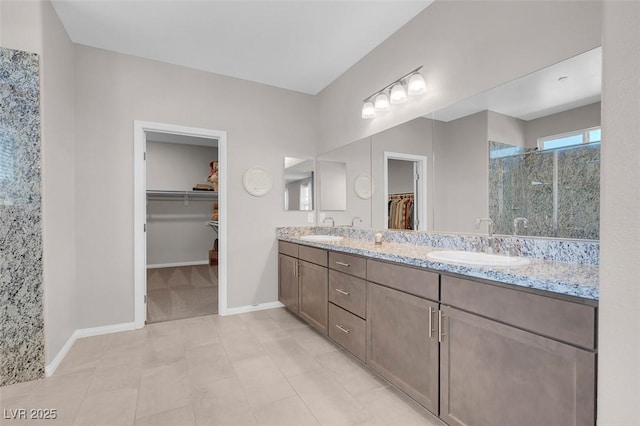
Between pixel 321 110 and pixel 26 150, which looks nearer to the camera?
pixel 26 150

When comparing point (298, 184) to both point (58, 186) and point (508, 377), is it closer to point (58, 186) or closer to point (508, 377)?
point (58, 186)

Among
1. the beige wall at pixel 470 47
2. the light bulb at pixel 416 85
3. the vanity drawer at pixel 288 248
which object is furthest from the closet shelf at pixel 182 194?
the light bulb at pixel 416 85

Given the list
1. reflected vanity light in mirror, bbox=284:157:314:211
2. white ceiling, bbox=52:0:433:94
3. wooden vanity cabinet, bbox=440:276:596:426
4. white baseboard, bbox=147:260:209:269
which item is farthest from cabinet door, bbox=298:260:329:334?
white baseboard, bbox=147:260:209:269

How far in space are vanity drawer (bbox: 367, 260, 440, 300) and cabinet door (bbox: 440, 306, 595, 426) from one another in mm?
121

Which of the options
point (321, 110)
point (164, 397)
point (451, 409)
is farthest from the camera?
point (321, 110)

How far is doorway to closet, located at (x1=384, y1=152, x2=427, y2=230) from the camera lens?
237 cm

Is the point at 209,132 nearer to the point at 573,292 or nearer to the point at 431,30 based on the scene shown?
the point at 431,30

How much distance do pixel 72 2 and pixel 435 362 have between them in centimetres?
343

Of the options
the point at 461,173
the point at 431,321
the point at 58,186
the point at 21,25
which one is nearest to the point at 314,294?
the point at 431,321

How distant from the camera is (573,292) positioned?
3.25ft

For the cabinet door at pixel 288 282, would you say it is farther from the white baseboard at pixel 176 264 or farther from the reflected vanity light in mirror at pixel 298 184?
the white baseboard at pixel 176 264

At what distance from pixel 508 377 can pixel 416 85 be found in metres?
1.95

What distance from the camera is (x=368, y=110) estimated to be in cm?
280

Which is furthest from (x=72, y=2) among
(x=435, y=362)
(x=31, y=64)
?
(x=435, y=362)
